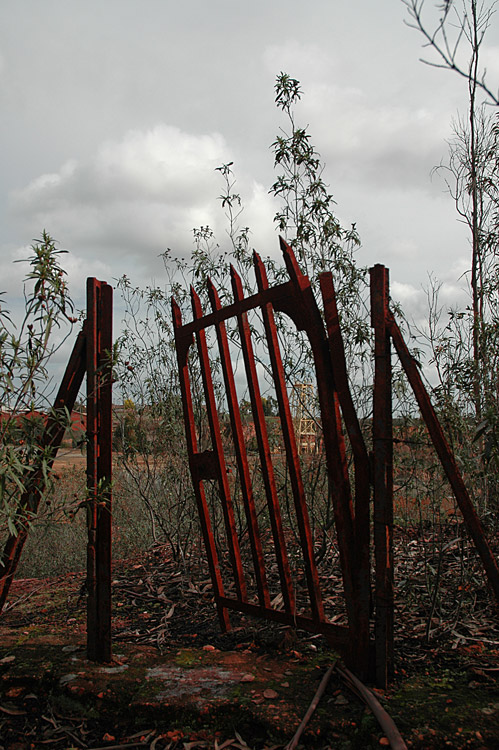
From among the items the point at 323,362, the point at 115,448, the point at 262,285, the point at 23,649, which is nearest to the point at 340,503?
the point at 323,362

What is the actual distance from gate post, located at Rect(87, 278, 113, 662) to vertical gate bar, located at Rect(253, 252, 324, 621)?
944 millimetres

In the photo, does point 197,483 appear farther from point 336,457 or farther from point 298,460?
point 336,457

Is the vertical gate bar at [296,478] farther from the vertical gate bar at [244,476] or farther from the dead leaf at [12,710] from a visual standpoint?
the dead leaf at [12,710]

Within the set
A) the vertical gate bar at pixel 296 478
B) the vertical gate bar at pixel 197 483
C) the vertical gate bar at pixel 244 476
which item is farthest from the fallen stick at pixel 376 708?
the vertical gate bar at pixel 197 483

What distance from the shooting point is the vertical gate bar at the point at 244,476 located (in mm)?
2975

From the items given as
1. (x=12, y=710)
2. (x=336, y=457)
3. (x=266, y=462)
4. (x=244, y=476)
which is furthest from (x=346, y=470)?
Answer: (x=12, y=710)

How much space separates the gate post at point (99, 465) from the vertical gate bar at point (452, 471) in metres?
1.61

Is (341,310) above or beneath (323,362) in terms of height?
above

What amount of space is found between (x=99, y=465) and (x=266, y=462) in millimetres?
940

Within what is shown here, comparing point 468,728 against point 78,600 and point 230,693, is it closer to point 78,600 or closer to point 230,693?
point 230,693

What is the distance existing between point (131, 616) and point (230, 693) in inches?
60.8

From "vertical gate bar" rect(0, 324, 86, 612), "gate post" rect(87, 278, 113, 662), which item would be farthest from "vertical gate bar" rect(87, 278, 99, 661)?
"vertical gate bar" rect(0, 324, 86, 612)

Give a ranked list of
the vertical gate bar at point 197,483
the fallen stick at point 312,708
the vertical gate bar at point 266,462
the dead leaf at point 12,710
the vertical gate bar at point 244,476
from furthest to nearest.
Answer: the vertical gate bar at point 197,483
the vertical gate bar at point 244,476
the vertical gate bar at point 266,462
the dead leaf at point 12,710
the fallen stick at point 312,708

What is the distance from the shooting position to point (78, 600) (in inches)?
167
